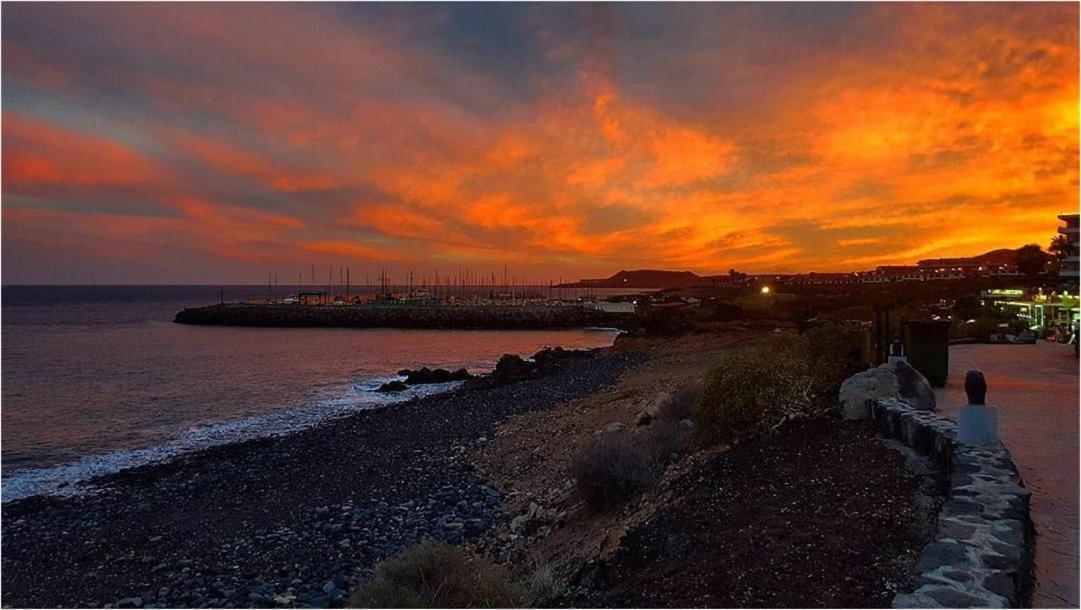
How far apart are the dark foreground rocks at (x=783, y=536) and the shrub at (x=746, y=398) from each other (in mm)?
1183

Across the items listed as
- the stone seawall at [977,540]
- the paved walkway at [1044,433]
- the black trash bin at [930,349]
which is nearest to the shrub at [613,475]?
the stone seawall at [977,540]

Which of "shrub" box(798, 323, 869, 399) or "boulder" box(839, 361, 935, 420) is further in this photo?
Answer: "shrub" box(798, 323, 869, 399)

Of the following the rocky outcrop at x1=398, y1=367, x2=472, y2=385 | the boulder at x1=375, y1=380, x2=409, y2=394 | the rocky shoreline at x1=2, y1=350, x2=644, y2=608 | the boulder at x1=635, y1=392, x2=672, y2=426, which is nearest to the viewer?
the rocky shoreline at x1=2, y1=350, x2=644, y2=608

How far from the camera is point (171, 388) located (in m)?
26.3

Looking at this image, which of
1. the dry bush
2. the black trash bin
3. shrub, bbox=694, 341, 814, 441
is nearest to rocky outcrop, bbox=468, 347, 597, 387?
the dry bush

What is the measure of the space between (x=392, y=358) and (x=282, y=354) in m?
7.12

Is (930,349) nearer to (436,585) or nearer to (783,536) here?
(783,536)

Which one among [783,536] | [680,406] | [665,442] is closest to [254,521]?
[665,442]

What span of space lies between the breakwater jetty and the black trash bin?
58.6m

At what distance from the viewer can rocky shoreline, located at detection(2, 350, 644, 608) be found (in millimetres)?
7988

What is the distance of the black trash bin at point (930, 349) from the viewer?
1062 cm

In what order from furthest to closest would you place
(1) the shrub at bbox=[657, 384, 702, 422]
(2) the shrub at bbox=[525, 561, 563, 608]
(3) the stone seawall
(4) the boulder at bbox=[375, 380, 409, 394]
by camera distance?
(4) the boulder at bbox=[375, 380, 409, 394] → (1) the shrub at bbox=[657, 384, 702, 422] → (2) the shrub at bbox=[525, 561, 563, 608] → (3) the stone seawall

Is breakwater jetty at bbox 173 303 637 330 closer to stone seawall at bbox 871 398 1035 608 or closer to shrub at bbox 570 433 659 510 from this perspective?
shrub at bbox 570 433 659 510

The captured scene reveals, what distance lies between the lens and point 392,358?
128 ft
